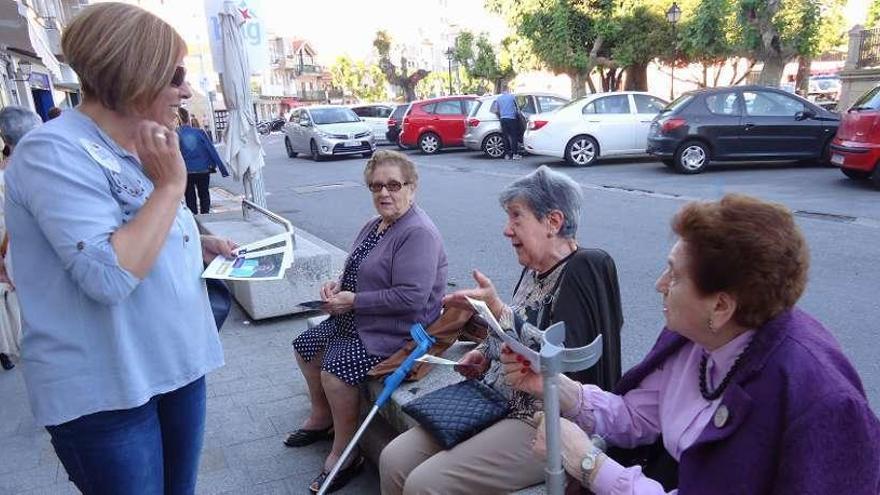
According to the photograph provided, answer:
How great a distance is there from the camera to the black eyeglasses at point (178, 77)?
145 cm

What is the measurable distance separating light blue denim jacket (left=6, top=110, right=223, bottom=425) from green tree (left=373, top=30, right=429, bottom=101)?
47562 mm

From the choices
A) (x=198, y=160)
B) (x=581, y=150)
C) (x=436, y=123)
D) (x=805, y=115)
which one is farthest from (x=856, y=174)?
(x=436, y=123)

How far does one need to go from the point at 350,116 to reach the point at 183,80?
58.6 ft

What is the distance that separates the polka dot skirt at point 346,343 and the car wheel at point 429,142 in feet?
50.6

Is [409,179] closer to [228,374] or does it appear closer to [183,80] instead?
[183,80]

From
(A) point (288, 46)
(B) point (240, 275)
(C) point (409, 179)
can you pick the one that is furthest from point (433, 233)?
(A) point (288, 46)

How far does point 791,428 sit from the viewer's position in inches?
48.7

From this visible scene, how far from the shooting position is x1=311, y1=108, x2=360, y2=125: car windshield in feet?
60.5

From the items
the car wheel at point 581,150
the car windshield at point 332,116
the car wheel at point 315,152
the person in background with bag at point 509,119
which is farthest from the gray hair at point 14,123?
the car windshield at point 332,116

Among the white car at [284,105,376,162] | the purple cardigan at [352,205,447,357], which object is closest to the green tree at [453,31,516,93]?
the white car at [284,105,376,162]

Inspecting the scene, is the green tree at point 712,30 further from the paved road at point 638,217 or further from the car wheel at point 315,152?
the car wheel at point 315,152

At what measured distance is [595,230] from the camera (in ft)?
24.2

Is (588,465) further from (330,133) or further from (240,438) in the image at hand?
(330,133)

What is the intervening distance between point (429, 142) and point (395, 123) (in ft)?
8.51
